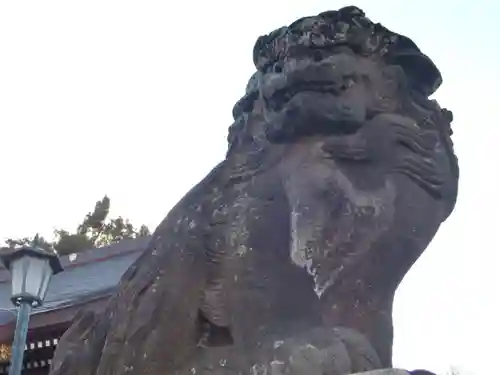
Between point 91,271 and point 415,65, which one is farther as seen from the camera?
point 91,271

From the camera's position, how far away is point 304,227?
7.97 feet

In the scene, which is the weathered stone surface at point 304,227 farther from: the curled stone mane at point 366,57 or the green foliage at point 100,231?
the green foliage at point 100,231

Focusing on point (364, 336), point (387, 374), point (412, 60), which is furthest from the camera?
point (412, 60)

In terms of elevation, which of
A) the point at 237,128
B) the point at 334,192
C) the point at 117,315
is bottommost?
the point at 117,315

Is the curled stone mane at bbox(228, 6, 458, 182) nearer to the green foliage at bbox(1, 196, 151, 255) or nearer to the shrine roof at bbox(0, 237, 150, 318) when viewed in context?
the shrine roof at bbox(0, 237, 150, 318)

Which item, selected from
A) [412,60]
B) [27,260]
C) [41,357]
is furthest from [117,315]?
[41,357]

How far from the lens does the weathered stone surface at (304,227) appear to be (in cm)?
241

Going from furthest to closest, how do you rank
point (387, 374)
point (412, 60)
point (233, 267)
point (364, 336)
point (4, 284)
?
point (4, 284) < point (412, 60) < point (233, 267) < point (364, 336) < point (387, 374)

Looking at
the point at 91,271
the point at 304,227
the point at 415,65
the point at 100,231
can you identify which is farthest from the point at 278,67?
the point at 100,231

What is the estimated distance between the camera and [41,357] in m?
8.80

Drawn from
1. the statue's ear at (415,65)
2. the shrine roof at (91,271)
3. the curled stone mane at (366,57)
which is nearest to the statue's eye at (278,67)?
the curled stone mane at (366,57)

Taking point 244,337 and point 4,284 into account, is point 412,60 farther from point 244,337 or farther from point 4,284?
point 4,284

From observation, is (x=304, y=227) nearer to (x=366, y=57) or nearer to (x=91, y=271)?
(x=366, y=57)

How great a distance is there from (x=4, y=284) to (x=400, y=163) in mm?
11273
